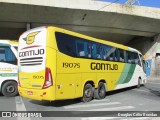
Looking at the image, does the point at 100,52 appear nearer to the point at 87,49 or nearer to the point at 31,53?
the point at 87,49

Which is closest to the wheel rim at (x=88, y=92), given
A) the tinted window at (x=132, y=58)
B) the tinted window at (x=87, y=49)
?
the tinted window at (x=87, y=49)

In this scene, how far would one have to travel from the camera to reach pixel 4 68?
41.3 feet

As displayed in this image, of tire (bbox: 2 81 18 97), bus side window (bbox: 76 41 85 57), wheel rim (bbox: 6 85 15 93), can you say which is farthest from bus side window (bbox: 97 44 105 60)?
wheel rim (bbox: 6 85 15 93)

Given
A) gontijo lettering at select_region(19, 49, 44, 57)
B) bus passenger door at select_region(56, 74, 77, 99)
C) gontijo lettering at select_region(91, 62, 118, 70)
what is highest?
gontijo lettering at select_region(19, 49, 44, 57)

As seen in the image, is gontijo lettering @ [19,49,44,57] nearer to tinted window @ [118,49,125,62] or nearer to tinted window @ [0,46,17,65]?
tinted window @ [0,46,17,65]

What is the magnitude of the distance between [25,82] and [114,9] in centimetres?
1729

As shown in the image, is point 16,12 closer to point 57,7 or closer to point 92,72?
point 57,7

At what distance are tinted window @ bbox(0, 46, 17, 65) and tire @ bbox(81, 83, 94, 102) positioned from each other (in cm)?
414

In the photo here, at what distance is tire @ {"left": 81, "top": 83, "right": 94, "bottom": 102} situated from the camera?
1103cm

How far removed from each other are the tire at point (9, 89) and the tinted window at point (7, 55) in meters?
1.06

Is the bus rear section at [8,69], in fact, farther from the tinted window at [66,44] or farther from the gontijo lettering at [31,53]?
the tinted window at [66,44]

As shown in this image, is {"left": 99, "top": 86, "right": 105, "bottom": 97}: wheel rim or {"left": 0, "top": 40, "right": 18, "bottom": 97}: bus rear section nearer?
{"left": 99, "top": 86, "right": 105, "bottom": 97}: wheel rim

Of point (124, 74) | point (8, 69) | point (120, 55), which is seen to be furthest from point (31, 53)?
point (124, 74)

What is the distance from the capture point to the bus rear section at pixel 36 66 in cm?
912
